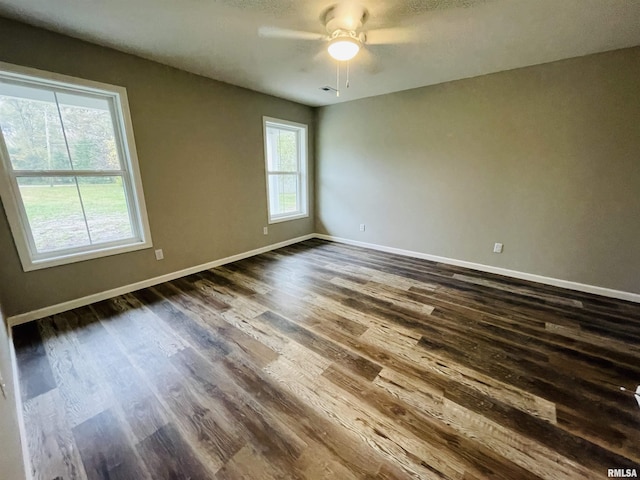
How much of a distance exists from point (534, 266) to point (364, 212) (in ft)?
7.92

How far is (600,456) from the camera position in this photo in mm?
1219

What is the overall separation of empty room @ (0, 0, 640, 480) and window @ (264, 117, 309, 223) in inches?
12.6

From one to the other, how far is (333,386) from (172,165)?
2933 millimetres

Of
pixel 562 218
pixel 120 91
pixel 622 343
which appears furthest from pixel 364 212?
pixel 120 91

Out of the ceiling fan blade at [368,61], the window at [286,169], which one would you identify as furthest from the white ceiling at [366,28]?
the window at [286,169]

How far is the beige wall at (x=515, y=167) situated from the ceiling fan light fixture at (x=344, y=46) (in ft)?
6.33

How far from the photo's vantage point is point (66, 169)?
2.39m

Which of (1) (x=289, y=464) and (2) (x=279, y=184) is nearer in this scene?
(1) (x=289, y=464)

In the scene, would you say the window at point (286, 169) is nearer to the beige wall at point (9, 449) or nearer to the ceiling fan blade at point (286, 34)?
the ceiling fan blade at point (286, 34)

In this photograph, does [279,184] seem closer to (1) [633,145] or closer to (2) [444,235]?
(2) [444,235]

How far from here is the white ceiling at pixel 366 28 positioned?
1803 millimetres

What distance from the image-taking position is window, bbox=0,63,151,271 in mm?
2131

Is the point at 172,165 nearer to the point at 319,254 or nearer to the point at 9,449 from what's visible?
the point at 319,254

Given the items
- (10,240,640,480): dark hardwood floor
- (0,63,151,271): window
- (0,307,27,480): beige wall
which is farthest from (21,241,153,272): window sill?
(0,307,27,480): beige wall
